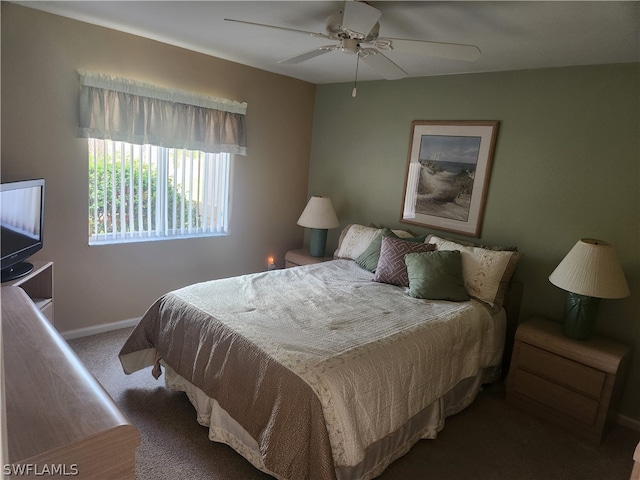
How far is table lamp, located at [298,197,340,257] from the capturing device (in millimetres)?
4035

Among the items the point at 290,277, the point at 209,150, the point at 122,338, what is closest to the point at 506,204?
the point at 290,277

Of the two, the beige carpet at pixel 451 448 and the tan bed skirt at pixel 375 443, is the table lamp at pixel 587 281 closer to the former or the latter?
the beige carpet at pixel 451 448

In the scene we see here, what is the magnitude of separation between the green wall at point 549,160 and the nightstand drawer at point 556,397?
1.49 feet

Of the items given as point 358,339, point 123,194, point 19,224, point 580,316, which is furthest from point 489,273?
point 19,224

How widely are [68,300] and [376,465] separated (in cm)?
260

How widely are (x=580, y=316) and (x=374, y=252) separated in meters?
1.53

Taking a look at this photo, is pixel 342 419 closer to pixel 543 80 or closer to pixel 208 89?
pixel 543 80

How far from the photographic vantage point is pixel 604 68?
2691mm

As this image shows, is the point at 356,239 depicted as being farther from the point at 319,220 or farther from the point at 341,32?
the point at 341,32

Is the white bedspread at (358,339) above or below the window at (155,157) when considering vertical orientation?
below

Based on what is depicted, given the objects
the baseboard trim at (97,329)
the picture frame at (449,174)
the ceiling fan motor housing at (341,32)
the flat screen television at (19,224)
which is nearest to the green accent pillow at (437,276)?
the picture frame at (449,174)

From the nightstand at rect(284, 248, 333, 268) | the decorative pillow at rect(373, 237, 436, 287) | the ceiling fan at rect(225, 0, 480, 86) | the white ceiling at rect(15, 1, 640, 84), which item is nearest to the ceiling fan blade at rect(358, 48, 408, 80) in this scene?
the ceiling fan at rect(225, 0, 480, 86)

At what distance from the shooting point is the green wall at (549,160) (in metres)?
2.66

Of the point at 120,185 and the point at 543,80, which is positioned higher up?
Result: the point at 543,80
